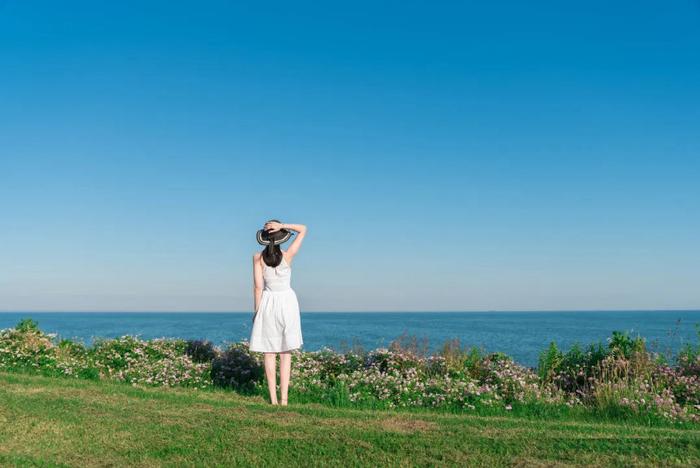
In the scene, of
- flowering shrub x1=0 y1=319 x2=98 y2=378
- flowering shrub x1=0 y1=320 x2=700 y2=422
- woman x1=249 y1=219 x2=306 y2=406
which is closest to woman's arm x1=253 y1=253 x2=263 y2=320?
woman x1=249 y1=219 x2=306 y2=406

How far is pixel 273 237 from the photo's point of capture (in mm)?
9188

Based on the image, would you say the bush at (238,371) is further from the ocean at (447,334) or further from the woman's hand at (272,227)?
the woman's hand at (272,227)

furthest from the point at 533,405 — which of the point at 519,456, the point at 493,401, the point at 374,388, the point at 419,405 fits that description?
the point at 519,456

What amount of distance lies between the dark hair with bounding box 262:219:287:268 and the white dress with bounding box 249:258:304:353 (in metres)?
0.08

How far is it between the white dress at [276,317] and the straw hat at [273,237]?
0.32m

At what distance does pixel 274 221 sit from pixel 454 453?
446 cm

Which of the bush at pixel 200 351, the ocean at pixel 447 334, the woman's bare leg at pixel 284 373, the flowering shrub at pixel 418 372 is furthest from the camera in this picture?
the ocean at pixel 447 334

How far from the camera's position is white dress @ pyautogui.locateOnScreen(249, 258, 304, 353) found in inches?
361

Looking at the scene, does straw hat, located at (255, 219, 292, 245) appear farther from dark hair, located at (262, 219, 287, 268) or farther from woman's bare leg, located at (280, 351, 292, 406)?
woman's bare leg, located at (280, 351, 292, 406)

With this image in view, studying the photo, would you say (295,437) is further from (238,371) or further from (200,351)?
(200,351)

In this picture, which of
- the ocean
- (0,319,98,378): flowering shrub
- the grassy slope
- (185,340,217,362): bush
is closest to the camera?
the grassy slope

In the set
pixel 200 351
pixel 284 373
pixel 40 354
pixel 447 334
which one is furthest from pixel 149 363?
pixel 447 334

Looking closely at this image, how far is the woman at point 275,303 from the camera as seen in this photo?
30.1ft

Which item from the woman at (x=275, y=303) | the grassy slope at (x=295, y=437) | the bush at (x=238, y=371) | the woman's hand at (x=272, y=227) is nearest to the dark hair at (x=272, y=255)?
the woman at (x=275, y=303)
